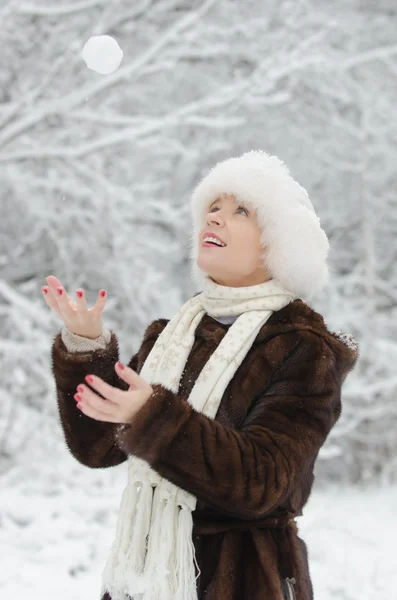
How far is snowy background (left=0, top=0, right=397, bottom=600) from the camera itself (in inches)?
173

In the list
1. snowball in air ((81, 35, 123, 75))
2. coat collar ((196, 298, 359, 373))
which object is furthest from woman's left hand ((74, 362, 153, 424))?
snowball in air ((81, 35, 123, 75))

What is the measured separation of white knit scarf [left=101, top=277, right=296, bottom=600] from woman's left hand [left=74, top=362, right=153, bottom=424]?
269 millimetres

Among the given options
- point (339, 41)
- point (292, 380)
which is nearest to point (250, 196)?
point (292, 380)

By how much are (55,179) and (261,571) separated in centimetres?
431

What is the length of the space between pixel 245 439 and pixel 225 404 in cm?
18

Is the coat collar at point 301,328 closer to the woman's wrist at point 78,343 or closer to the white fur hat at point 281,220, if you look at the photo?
the white fur hat at point 281,220

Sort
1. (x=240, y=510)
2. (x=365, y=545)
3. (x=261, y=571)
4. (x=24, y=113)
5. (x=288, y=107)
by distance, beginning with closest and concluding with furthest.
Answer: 1. (x=240, y=510)
2. (x=261, y=571)
3. (x=24, y=113)
4. (x=365, y=545)
5. (x=288, y=107)

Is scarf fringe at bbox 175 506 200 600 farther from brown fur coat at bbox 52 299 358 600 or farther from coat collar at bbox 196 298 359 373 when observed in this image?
coat collar at bbox 196 298 359 373

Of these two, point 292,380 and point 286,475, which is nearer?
point 286,475

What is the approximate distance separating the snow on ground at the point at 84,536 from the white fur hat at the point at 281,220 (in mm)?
2536

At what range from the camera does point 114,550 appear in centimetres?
157

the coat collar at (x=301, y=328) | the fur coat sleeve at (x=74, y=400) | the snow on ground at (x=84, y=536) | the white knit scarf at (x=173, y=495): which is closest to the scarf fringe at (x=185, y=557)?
the white knit scarf at (x=173, y=495)

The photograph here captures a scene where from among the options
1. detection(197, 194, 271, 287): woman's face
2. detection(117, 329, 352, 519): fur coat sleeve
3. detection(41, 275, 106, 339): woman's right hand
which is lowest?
detection(117, 329, 352, 519): fur coat sleeve

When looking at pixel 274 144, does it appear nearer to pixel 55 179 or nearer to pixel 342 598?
pixel 55 179
